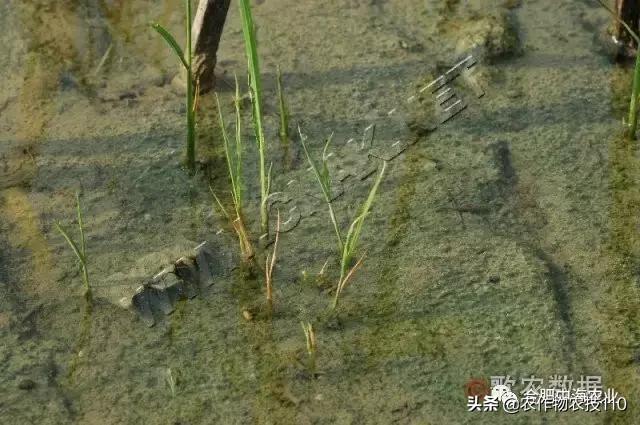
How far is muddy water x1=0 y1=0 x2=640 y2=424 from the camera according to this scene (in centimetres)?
195

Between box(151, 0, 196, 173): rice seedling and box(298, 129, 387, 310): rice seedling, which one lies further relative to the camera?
box(151, 0, 196, 173): rice seedling

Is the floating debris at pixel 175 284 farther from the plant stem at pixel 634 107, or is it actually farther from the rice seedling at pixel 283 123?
the plant stem at pixel 634 107

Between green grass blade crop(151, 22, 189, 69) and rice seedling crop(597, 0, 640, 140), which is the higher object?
green grass blade crop(151, 22, 189, 69)

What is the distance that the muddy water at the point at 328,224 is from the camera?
195cm

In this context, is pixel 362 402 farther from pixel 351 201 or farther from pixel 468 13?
pixel 468 13

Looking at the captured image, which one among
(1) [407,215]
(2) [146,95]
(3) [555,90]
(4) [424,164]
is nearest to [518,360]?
(1) [407,215]

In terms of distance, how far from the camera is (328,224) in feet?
7.45

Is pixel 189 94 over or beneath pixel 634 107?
over

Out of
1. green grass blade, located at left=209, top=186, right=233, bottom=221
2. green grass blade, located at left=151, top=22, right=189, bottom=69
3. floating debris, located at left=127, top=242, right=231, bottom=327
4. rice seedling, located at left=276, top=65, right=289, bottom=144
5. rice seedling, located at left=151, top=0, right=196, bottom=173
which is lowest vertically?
floating debris, located at left=127, top=242, right=231, bottom=327

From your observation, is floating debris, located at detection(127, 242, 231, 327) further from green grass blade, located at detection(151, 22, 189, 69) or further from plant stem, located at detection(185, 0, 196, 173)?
green grass blade, located at detection(151, 22, 189, 69)

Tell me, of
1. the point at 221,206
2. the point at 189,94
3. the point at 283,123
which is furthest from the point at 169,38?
the point at 283,123

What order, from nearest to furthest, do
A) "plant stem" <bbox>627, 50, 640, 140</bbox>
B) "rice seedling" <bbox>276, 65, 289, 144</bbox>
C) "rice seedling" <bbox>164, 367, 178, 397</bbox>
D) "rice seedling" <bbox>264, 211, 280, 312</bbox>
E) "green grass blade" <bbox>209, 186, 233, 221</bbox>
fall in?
"rice seedling" <bbox>164, 367, 178, 397</bbox>
"rice seedling" <bbox>264, 211, 280, 312</bbox>
"green grass blade" <bbox>209, 186, 233, 221</bbox>
"plant stem" <bbox>627, 50, 640, 140</bbox>
"rice seedling" <bbox>276, 65, 289, 144</bbox>

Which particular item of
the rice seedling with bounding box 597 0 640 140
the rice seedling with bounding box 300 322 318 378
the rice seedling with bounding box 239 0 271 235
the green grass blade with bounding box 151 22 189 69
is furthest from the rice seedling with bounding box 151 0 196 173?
the rice seedling with bounding box 597 0 640 140

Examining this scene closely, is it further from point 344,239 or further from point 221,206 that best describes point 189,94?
point 344,239
